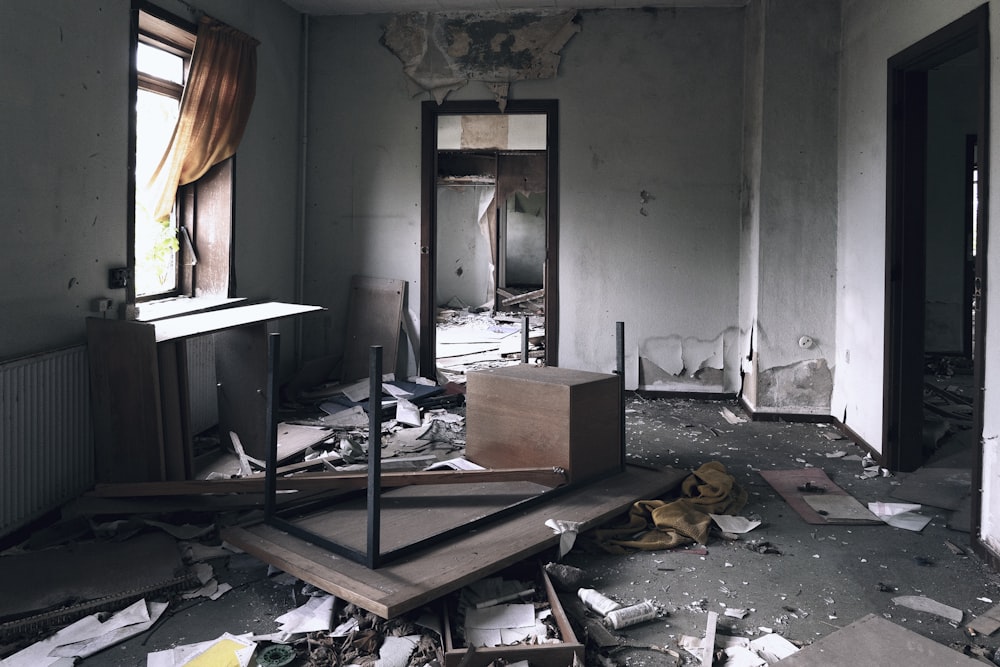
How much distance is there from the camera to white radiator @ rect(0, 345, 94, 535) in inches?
119

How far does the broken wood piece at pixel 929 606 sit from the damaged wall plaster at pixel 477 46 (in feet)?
14.7

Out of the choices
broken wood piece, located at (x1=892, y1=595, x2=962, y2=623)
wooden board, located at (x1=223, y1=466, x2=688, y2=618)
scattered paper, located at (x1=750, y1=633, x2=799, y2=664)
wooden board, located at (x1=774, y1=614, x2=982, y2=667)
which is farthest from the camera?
broken wood piece, located at (x1=892, y1=595, x2=962, y2=623)

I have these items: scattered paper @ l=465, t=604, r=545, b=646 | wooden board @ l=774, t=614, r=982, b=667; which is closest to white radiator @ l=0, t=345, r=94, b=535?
scattered paper @ l=465, t=604, r=545, b=646

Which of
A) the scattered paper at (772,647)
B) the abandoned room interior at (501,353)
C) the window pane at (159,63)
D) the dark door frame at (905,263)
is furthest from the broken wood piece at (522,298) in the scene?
the scattered paper at (772,647)

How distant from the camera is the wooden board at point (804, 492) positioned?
3420 millimetres

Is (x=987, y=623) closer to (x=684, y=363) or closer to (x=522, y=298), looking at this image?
(x=684, y=363)

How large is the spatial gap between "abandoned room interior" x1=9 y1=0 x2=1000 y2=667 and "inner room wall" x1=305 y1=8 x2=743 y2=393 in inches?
1.0

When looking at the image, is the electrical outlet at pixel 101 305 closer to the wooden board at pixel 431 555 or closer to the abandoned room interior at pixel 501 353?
the abandoned room interior at pixel 501 353

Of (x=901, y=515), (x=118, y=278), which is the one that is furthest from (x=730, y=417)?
(x=118, y=278)

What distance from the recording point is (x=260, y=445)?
4277mm

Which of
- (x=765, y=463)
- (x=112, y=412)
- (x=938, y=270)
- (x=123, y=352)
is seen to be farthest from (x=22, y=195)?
(x=938, y=270)

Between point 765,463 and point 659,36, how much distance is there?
339 cm

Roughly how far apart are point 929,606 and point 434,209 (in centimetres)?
456

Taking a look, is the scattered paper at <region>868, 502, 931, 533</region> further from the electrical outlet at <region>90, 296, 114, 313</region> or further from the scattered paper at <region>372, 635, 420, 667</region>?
the electrical outlet at <region>90, 296, 114, 313</region>
